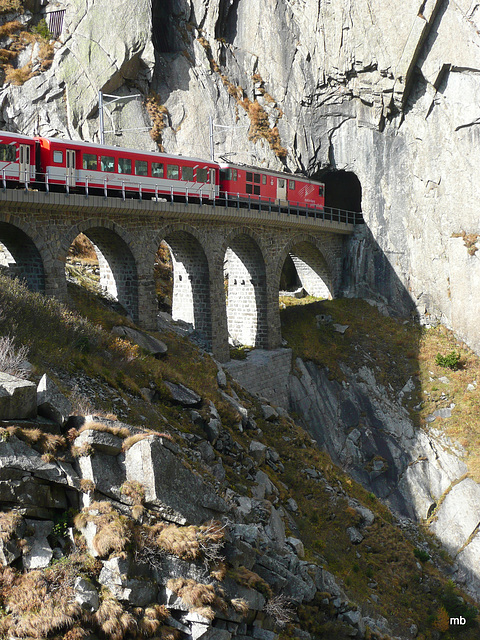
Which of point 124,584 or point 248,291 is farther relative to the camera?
point 248,291

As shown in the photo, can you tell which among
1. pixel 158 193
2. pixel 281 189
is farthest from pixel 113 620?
pixel 281 189

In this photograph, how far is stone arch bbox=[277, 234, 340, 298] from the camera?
42.1 metres

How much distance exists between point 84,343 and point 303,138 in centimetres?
2926

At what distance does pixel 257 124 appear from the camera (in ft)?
143

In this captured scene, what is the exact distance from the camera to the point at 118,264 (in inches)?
1144

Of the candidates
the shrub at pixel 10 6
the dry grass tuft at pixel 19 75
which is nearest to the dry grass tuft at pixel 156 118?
the dry grass tuft at pixel 19 75

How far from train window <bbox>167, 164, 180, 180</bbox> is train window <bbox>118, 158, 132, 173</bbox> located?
2518mm

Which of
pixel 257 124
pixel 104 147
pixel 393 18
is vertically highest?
pixel 393 18

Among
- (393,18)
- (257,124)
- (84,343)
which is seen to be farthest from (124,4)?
(84,343)

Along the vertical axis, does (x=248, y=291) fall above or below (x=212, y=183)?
below

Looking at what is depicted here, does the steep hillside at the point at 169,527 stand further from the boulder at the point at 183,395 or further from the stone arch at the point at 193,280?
the stone arch at the point at 193,280

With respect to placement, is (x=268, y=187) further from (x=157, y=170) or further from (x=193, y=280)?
(x=157, y=170)

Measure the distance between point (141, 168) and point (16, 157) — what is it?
21.0 ft

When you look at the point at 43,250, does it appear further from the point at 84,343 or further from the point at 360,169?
the point at 360,169
